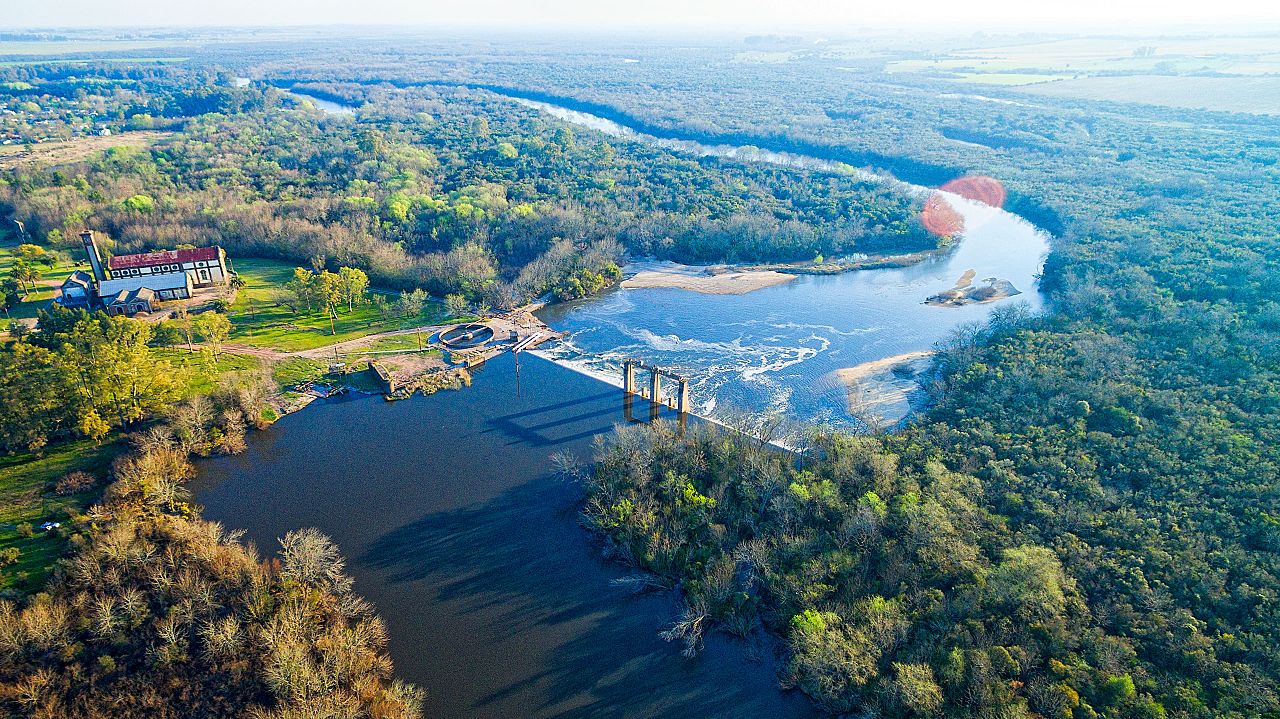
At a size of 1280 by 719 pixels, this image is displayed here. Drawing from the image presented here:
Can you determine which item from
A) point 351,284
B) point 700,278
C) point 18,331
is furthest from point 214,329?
point 700,278

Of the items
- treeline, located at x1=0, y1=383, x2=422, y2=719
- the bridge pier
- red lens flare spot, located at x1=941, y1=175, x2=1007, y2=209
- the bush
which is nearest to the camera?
treeline, located at x1=0, y1=383, x2=422, y2=719

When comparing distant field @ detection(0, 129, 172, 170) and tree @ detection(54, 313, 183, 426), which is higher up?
distant field @ detection(0, 129, 172, 170)

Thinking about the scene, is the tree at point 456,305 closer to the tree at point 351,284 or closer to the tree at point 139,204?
the tree at point 351,284

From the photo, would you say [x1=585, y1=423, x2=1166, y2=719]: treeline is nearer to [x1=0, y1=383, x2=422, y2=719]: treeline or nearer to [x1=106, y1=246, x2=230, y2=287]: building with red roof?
[x1=0, y1=383, x2=422, y2=719]: treeline

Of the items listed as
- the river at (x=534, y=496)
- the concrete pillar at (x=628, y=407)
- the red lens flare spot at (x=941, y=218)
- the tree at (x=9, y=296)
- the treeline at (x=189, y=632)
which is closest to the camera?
the treeline at (x=189, y=632)

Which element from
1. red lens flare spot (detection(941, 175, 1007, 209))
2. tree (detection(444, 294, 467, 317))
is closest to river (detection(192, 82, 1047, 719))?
tree (detection(444, 294, 467, 317))

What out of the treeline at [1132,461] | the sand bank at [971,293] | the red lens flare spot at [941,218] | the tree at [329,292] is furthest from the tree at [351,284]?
the red lens flare spot at [941,218]
